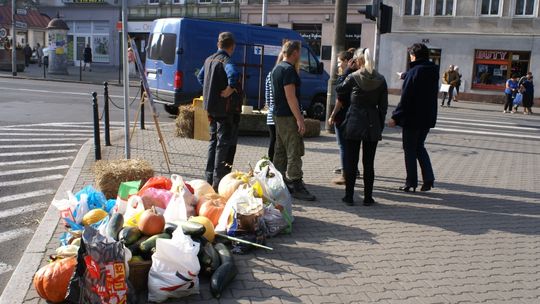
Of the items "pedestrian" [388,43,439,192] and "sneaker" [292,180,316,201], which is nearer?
"sneaker" [292,180,316,201]

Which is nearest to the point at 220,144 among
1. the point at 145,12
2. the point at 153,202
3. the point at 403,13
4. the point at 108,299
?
the point at 153,202

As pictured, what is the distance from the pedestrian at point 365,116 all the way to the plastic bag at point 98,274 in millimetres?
3560

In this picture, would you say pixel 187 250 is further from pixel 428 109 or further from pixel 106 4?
pixel 106 4

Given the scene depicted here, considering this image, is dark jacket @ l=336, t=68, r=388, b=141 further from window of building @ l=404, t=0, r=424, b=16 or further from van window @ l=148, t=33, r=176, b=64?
window of building @ l=404, t=0, r=424, b=16

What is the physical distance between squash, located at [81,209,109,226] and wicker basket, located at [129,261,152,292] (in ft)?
3.28

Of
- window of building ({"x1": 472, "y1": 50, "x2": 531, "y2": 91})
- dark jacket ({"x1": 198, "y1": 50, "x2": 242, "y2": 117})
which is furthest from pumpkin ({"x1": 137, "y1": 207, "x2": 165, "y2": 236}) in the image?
window of building ({"x1": 472, "y1": 50, "x2": 531, "y2": 91})

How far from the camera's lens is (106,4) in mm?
42312

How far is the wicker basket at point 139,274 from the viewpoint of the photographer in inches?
160

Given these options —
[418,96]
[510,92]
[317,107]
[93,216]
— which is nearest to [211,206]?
A: [93,216]

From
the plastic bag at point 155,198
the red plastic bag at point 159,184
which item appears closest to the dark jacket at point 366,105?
the red plastic bag at point 159,184

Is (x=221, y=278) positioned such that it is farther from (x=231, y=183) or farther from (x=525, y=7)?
(x=525, y=7)

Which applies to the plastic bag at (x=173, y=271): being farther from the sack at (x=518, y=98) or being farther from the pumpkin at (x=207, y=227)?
the sack at (x=518, y=98)

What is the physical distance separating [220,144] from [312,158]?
3.61m

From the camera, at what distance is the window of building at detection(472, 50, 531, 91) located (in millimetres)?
28953
